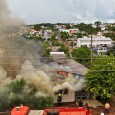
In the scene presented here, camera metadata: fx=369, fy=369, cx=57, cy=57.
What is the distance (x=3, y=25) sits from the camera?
27.8 m

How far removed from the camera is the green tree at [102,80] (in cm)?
2372

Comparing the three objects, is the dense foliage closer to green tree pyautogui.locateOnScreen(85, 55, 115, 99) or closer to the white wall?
the white wall

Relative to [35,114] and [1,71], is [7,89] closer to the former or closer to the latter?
[1,71]

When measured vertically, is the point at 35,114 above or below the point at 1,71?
below

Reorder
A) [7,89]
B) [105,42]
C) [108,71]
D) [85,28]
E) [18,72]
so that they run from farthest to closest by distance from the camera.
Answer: [85,28]
[105,42]
[18,72]
[108,71]
[7,89]

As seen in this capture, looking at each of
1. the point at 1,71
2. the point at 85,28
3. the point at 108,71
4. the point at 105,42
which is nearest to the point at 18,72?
the point at 1,71

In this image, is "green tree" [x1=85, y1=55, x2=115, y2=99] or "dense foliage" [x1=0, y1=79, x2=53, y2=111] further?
"green tree" [x1=85, y1=55, x2=115, y2=99]

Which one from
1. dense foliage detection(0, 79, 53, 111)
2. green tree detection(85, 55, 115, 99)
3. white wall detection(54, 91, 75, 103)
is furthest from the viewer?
white wall detection(54, 91, 75, 103)

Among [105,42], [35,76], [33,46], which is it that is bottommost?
[35,76]

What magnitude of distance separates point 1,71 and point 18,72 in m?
1.76

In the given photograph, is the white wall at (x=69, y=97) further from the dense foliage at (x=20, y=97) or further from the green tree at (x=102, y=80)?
the dense foliage at (x=20, y=97)

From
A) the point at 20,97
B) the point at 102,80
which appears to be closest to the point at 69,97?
the point at 102,80

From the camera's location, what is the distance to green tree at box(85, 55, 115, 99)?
2372cm

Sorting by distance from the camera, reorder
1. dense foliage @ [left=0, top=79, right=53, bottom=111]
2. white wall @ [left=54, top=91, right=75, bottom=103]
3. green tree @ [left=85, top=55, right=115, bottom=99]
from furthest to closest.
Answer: white wall @ [left=54, top=91, right=75, bottom=103] → green tree @ [left=85, top=55, right=115, bottom=99] → dense foliage @ [left=0, top=79, right=53, bottom=111]
